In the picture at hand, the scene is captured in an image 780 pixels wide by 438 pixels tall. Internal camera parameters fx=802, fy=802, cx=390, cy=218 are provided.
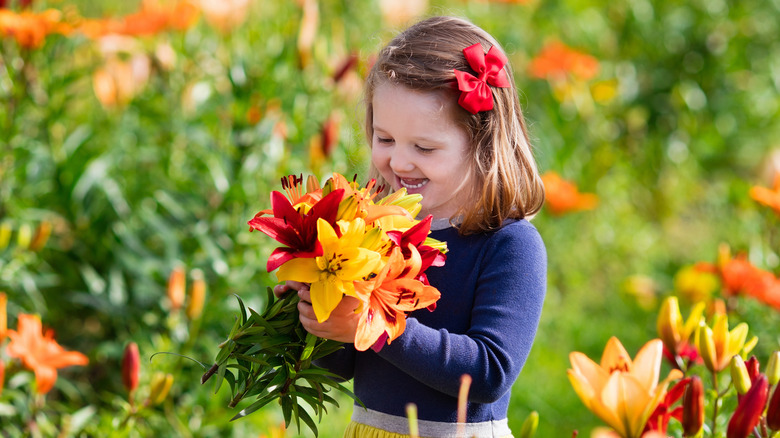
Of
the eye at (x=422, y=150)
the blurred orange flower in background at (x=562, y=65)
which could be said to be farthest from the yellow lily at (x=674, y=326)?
the blurred orange flower in background at (x=562, y=65)

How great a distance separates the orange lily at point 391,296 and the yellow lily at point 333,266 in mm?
17

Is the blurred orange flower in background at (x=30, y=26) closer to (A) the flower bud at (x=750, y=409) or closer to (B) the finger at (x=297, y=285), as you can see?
(B) the finger at (x=297, y=285)

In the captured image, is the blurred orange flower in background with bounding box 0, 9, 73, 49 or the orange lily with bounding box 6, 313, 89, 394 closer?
the orange lily with bounding box 6, 313, 89, 394

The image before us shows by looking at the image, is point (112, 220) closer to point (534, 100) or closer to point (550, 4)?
point (534, 100)

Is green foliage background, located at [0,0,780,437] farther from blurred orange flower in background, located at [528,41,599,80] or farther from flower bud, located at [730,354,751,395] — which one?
flower bud, located at [730,354,751,395]

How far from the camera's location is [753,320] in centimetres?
197

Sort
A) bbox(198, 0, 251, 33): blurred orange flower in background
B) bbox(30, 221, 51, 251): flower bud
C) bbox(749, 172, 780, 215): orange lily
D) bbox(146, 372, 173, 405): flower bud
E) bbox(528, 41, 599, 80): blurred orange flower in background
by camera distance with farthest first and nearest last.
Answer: bbox(528, 41, 599, 80): blurred orange flower in background → bbox(198, 0, 251, 33): blurred orange flower in background → bbox(749, 172, 780, 215): orange lily → bbox(30, 221, 51, 251): flower bud → bbox(146, 372, 173, 405): flower bud

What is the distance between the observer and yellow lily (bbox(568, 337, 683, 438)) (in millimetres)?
877

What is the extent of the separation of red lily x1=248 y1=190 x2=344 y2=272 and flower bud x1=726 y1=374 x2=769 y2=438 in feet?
1.63

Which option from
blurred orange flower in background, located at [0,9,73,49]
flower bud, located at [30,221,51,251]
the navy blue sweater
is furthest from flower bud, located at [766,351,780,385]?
blurred orange flower in background, located at [0,9,73,49]

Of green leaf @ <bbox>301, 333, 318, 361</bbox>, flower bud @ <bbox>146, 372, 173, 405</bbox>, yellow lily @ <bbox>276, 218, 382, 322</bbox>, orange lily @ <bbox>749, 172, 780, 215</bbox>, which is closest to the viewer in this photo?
yellow lily @ <bbox>276, 218, 382, 322</bbox>

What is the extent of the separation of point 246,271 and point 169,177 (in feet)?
1.60

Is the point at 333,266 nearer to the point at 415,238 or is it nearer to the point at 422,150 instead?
the point at 415,238

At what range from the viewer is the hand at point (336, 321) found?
91cm
